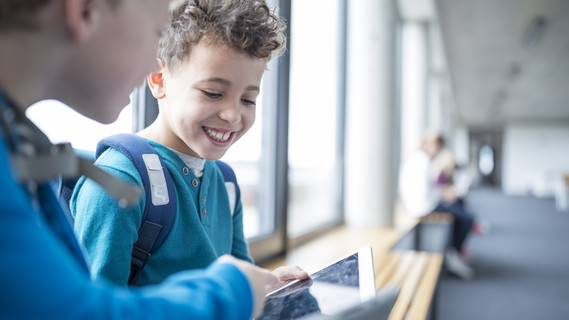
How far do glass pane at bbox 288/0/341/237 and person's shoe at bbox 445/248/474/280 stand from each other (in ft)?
3.82

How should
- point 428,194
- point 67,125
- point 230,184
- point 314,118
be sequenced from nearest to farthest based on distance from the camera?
point 230,184, point 67,125, point 314,118, point 428,194

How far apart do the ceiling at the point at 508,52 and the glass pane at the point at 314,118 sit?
3330mm

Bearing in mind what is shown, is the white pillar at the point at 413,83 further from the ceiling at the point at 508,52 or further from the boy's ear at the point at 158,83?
the boy's ear at the point at 158,83

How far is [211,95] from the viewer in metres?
0.91

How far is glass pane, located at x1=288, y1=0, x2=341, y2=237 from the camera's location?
341 centimetres

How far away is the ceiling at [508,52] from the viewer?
23.4 feet

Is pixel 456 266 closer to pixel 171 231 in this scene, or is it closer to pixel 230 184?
pixel 230 184

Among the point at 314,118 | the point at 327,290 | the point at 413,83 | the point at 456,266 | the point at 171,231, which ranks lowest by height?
the point at 456,266

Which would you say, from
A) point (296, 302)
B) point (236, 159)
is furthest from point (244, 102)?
point (236, 159)

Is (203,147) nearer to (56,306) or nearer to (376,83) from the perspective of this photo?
(56,306)

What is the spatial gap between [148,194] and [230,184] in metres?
0.31

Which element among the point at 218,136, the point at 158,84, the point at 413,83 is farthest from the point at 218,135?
the point at 413,83

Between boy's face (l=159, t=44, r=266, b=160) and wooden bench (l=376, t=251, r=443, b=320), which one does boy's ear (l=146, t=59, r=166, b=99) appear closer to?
boy's face (l=159, t=44, r=266, b=160)

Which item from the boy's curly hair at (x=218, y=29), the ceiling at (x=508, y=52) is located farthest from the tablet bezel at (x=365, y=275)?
the ceiling at (x=508, y=52)
